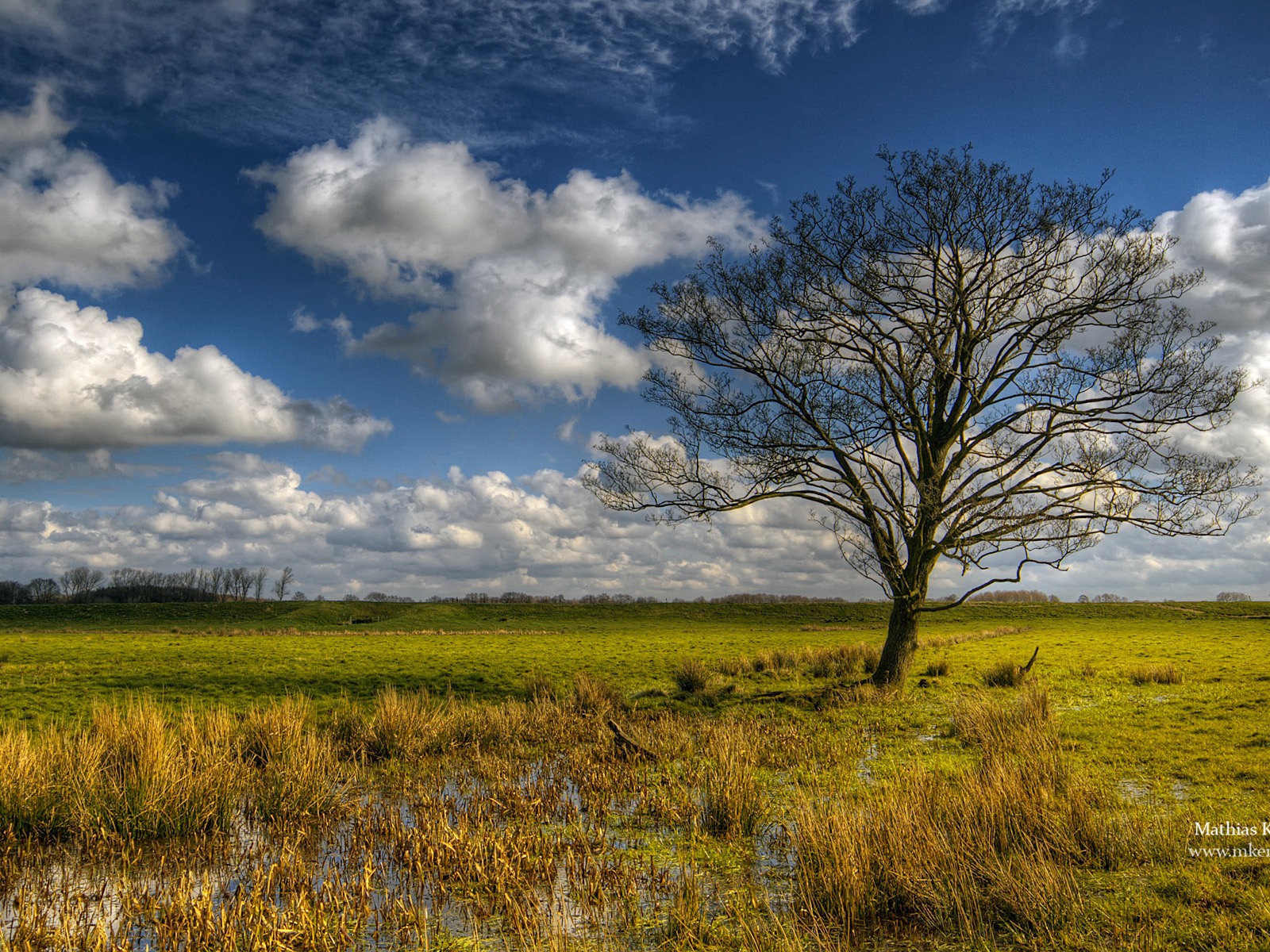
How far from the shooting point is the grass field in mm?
5387

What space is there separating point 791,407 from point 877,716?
23.9ft

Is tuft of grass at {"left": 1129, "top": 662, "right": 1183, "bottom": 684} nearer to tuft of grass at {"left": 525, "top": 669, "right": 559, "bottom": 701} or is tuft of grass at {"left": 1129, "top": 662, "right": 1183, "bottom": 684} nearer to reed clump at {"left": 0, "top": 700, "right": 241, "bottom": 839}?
tuft of grass at {"left": 525, "top": 669, "right": 559, "bottom": 701}

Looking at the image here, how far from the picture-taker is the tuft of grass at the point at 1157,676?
66.9ft

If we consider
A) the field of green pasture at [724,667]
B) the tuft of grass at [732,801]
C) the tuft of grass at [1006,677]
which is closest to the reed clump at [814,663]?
the field of green pasture at [724,667]

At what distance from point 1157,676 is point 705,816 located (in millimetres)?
19218

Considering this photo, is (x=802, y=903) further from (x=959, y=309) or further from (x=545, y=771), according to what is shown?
(x=959, y=309)

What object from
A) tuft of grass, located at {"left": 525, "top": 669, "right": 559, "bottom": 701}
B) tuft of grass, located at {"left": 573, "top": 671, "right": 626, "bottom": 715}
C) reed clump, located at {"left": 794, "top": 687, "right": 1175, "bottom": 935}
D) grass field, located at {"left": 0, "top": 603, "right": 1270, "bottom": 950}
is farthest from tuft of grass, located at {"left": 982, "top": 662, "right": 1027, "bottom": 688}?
reed clump, located at {"left": 794, "top": 687, "right": 1175, "bottom": 935}

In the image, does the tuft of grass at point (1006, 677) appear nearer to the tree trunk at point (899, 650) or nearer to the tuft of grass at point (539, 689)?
the tree trunk at point (899, 650)

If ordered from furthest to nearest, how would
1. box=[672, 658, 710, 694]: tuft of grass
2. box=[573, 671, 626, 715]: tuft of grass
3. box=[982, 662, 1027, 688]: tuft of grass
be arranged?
box=[672, 658, 710, 694]: tuft of grass
box=[982, 662, 1027, 688]: tuft of grass
box=[573, 671, 626, 715]: tuft of grass

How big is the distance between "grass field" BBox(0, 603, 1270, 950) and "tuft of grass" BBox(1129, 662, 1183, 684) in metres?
1.09

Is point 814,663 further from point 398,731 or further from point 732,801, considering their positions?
point 732,801

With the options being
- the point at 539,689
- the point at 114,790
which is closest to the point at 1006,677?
the point at 539,689

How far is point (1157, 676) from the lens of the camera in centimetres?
2062

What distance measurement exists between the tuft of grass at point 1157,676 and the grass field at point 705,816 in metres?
1.09
